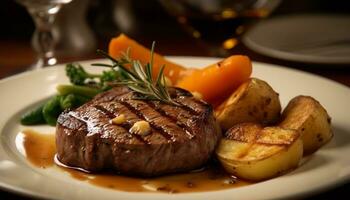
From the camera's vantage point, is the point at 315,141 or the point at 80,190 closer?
the point at 80,190

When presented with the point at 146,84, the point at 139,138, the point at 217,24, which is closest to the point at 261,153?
the point at 139,138

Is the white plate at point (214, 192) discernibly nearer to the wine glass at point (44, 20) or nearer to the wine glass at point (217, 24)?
the wine glass at point (44, 20)

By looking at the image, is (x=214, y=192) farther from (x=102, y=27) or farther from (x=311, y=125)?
(x=102, y=27)

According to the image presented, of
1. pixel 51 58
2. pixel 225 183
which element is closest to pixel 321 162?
pixel 225 183

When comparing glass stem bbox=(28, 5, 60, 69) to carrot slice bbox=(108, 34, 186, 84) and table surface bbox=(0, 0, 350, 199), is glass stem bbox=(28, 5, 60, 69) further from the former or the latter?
carrot slice bbox=(108, 34, 186, 84)

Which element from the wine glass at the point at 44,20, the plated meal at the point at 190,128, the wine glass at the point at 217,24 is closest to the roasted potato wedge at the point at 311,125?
the plated meal at the point at 190,128

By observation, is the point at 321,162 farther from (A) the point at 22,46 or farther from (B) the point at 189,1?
(A) the point at 22,46
